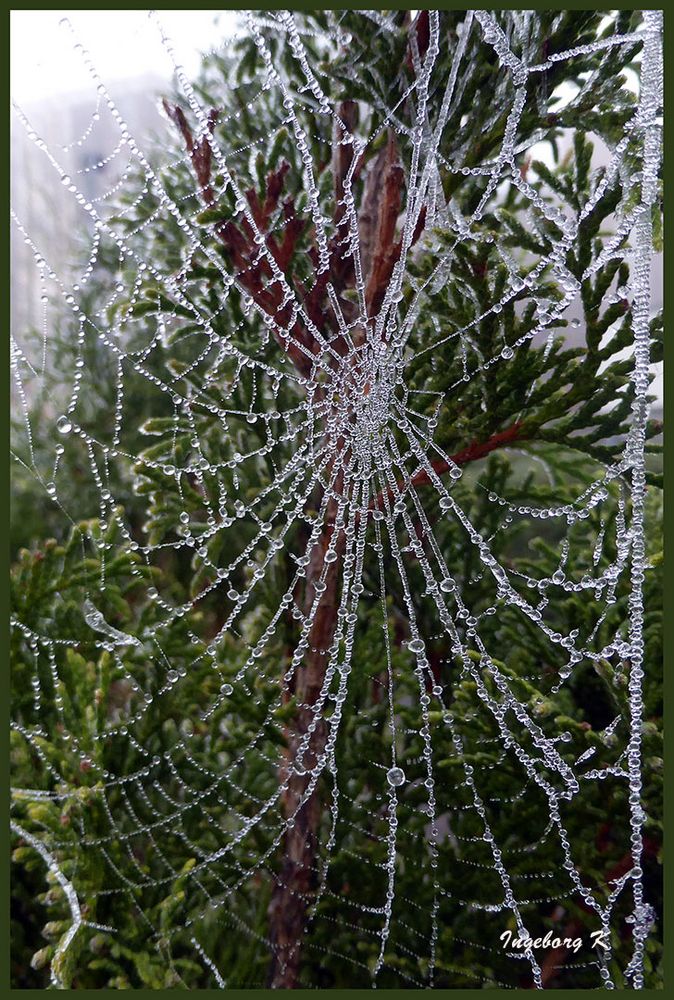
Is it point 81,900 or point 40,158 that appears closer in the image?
point 81,900

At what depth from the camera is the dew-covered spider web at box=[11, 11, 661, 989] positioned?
0.64 meters

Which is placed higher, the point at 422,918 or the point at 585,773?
the point at 585,773

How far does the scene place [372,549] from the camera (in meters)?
0.81

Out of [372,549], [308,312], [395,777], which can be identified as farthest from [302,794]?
[308,312]

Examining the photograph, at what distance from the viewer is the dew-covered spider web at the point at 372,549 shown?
2.11ft

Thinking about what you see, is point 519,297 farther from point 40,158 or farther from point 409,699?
point 40,158

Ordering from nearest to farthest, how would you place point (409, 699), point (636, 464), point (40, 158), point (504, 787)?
point (636, 464) < point (504, 787) < point (409, 699) < point (40, 158)

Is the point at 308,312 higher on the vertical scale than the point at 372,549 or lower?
higher

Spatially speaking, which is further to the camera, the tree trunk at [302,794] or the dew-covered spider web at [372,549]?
the tree trunk at [302,794]

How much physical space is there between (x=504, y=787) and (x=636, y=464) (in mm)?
331

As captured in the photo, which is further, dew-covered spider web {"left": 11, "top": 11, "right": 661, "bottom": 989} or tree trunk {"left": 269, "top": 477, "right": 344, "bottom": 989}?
tree trunk {"left": 269, "top": 477, "right": 344, "bottom": 989}

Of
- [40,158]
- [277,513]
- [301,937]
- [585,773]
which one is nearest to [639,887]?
[585,773]

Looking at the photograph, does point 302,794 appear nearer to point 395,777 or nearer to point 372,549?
point 395,777

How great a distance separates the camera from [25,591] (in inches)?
33.6
